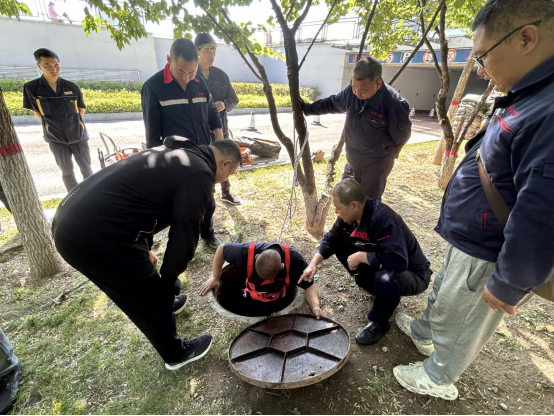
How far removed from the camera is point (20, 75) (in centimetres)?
1614

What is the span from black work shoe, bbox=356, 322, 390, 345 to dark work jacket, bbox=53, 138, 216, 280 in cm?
151

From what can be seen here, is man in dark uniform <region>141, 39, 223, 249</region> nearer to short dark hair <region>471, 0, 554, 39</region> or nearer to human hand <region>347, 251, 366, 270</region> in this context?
human hand <region>347, 251, 366, 270</region>

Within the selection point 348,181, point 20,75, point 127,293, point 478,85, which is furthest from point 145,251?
point 478,85

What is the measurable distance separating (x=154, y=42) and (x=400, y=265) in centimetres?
2305

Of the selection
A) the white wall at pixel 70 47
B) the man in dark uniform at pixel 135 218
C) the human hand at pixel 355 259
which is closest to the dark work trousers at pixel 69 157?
the man in dark uniform at pixel 135 218

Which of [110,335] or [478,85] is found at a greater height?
[478,85]

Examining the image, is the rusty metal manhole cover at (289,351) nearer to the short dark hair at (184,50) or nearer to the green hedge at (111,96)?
the short dark hair at (184,50)

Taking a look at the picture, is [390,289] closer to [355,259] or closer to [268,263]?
[355,259]

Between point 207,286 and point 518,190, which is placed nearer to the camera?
point 518,190

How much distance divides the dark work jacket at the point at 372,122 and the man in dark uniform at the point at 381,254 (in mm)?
1065

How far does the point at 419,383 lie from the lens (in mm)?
1903

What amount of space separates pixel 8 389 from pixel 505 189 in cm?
317

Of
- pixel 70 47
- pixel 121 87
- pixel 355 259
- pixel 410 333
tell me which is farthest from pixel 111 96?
pixel 410 333

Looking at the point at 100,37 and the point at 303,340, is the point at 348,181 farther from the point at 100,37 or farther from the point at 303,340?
the point at 100,37
